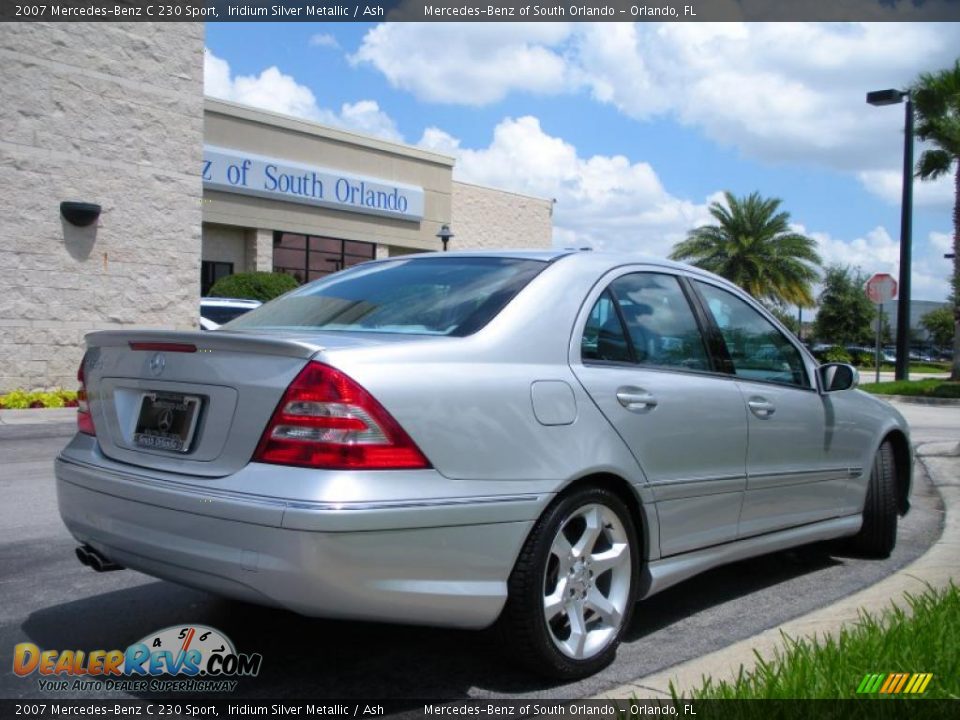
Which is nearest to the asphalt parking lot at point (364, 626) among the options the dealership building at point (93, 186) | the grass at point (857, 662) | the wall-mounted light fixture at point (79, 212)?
the grass at point (857, 662)

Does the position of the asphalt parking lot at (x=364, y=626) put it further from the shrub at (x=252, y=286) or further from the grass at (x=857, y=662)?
the shrub at (x=252, y=286)

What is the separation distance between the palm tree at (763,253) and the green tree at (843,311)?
67.2ft

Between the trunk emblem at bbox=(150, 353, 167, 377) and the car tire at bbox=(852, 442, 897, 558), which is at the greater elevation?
the trunk emblem at bbox=(150, 353, 167, 377)

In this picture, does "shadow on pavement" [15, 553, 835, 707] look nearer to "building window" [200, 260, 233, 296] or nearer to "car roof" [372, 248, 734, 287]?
"car roof" [372, 248, 734, 287]

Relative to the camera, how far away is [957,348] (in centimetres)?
2759

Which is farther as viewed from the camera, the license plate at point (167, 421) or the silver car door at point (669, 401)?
the silver car door at point (669, 401)

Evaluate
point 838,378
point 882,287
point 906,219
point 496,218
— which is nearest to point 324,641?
point 838,378

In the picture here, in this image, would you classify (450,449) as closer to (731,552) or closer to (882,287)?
(731,552)

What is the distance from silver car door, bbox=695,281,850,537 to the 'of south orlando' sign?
22611 mm

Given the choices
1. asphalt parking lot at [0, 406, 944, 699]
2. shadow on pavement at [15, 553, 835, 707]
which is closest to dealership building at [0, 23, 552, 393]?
asphalt parking lot at [0, 406, 944, 699]

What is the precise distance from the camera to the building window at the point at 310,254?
2911 centimetres

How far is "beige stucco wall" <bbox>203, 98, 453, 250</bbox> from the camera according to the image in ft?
88.6

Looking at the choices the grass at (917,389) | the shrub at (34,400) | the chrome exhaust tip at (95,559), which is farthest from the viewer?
the grass at (917,389)

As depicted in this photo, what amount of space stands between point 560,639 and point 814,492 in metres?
2.03
